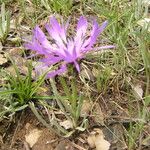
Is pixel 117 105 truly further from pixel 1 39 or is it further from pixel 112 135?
pixel 1 39

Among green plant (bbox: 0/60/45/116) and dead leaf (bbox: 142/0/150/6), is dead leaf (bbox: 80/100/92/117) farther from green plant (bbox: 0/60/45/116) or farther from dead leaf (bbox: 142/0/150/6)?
dead leaf (bbox: 142/0/150/6)

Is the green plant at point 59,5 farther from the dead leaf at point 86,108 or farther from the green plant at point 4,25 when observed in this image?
the dead leaf at point 86,108

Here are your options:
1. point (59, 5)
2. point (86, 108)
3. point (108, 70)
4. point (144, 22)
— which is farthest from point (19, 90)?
point (144, 22)

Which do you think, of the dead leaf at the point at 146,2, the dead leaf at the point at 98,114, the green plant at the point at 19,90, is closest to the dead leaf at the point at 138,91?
the dead leaf at the point at 98,114

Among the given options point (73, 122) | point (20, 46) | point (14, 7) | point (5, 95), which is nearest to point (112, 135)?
point (73, 122)

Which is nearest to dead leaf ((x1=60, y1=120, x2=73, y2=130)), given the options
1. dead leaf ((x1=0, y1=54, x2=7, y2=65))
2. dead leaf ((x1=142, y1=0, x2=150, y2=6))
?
dead leaf ((x1=0, y1=54, x2=7, y2=65))
